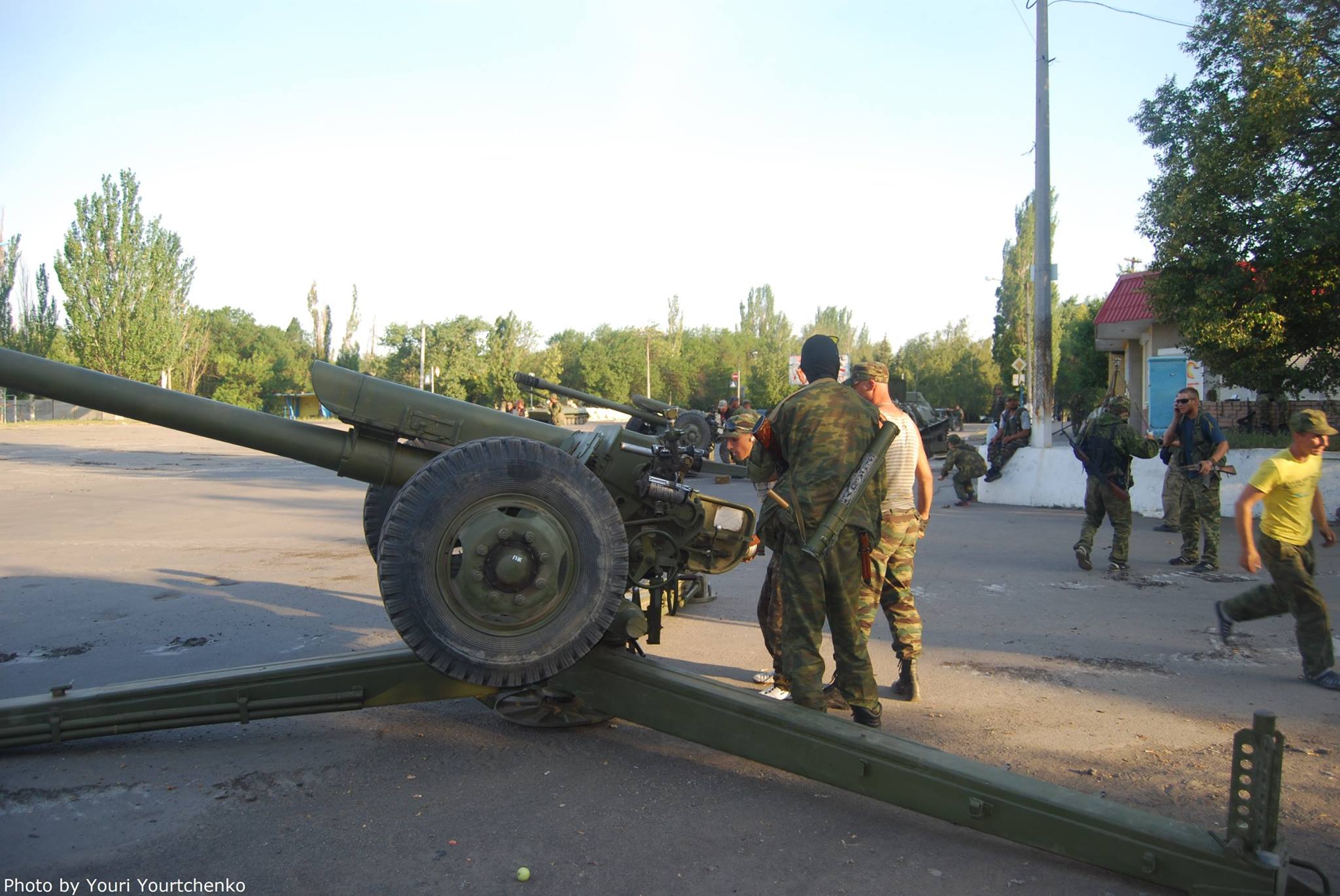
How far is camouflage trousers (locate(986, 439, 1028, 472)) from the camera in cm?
1504

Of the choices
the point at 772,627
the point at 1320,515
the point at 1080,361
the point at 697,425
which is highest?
the point at 1080,361

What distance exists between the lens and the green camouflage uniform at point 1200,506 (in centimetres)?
891

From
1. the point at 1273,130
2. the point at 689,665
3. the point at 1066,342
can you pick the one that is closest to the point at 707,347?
the point at 1066,342

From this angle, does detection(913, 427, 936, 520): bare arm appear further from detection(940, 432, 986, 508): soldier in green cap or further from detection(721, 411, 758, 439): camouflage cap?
detection(940, 432, 986, 508): soldier in green cap

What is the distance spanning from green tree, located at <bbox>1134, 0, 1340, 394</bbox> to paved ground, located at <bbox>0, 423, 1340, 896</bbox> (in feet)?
17.8

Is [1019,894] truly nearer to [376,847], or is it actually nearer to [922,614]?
[376,847]

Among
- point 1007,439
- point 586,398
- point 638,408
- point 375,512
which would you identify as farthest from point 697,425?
point 375,512

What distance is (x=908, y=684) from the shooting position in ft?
16.9

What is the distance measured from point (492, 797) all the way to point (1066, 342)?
4898 cm

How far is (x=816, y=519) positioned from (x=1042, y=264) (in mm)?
12311

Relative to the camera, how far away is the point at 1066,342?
157 feet

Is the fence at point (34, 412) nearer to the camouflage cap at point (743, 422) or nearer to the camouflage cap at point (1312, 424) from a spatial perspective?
the camouflage cap at point (743, 422)

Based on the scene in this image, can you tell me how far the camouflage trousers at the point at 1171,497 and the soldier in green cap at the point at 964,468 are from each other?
3039 millimetres

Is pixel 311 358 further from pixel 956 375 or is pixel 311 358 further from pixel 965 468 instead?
pixel 965 468
